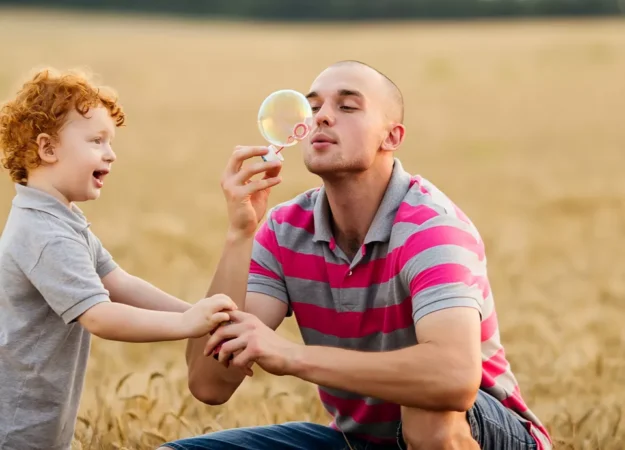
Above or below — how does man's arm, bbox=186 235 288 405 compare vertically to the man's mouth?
below

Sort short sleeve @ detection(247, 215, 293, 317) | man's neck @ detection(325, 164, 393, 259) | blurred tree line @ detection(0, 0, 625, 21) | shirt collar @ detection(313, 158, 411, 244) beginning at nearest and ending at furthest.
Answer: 1. shirt collar @ detection(313, 158, 411, 244)
2. man's neck @ detection(325, 164, 393, 259)
3. short sleeve @ detection(247, 215, 293, 317)
4. blurred tree line @ detection(0, 0, 625, 21)

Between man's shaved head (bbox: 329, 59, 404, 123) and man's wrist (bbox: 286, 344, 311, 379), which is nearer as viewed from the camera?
man's wrist (bbox: 286, 344, 311, 379)

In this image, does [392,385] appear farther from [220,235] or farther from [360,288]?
[220,235]

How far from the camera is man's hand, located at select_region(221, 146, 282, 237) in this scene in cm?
407

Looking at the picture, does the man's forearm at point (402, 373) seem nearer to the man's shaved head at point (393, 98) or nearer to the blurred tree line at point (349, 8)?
the man's shaved head at point (393, 98)

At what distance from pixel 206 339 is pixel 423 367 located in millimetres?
967

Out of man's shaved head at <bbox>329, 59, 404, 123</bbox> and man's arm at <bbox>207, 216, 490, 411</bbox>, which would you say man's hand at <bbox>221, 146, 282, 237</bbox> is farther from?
man's shaved head at <bbox>329, 59, 404, 123</bbox>

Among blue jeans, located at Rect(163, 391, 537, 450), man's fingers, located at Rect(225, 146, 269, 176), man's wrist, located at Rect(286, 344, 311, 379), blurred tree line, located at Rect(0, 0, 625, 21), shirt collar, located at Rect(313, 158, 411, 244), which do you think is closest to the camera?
man's wrist, located at Rect(286, 344, 311, 379)

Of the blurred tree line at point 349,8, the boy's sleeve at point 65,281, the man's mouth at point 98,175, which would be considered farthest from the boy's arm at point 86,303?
the blurred tree line at point 349,8

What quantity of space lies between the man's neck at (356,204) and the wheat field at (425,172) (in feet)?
3.70

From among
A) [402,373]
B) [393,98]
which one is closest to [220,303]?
[402,373]

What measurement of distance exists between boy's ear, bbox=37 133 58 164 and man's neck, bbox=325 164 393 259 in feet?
3.25

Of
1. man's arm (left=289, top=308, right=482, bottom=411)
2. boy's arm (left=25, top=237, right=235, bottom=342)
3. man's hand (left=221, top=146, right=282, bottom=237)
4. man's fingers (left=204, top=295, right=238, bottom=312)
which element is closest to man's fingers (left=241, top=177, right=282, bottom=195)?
man's hand (left=221, top=146, right=282, bottom=237)

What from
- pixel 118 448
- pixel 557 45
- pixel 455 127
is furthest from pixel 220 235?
pixel 557 45
